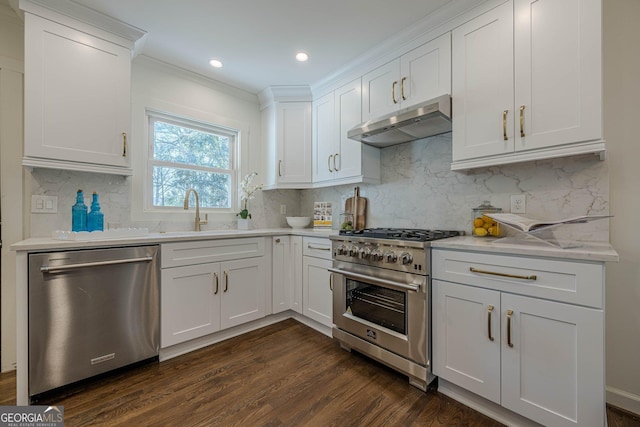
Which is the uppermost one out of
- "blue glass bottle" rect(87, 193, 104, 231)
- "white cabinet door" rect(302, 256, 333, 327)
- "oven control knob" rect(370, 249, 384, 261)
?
"blue glass bottle" rect(87, 193, 104, 231)

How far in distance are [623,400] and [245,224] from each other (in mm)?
3177

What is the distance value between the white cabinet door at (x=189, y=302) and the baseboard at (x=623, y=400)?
275cm

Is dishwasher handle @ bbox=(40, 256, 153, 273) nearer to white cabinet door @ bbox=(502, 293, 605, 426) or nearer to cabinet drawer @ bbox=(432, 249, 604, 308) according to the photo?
cabinet drawer @ bbox=(432, 249, 604, 308)

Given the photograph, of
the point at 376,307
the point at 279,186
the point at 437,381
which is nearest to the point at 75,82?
the point at 279,186

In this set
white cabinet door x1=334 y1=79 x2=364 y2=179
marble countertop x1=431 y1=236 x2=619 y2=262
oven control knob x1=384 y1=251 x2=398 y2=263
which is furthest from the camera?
white cabinet door x1=334 y1=79 x2=364 y2=179

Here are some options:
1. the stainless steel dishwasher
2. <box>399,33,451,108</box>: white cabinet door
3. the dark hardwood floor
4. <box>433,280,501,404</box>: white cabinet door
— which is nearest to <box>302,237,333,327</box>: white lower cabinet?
the dark hardwood floor

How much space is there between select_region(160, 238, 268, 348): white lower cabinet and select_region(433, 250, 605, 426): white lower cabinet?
1.66 m

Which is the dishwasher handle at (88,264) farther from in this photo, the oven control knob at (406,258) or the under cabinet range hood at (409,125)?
the under cabinet range hood at (409,125)

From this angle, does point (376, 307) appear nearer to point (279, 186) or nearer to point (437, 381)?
point (437, 381)

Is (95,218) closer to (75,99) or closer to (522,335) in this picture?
(75,99)

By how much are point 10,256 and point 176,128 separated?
1683mm

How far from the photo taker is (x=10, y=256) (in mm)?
1953

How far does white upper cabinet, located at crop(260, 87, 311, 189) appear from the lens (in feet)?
10.2

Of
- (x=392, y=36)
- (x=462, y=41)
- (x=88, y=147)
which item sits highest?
(x=392, y=36)
